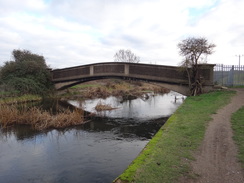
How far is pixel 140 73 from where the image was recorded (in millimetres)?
19953

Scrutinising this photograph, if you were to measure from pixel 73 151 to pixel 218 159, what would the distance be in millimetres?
5448

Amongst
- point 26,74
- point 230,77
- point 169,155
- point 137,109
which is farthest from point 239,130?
point 26,74

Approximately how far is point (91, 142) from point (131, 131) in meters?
2.60

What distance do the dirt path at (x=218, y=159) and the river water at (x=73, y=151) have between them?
2584 millimetres

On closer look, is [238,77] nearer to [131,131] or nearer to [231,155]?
[131,131]

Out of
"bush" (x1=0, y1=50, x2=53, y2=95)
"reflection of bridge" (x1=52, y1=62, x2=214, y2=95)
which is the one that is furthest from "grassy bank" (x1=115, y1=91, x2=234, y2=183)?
"bush" (x1=0, y1=50, x2=53, y2=95)

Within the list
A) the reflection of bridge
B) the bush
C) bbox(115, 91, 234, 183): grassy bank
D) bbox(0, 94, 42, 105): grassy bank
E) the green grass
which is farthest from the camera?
the bush

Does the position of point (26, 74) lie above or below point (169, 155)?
above

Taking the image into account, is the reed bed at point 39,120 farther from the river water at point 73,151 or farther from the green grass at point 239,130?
the green grass at point 239,130

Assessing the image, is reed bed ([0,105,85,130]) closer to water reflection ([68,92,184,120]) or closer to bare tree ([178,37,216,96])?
water reflection ([68,92,184,120])

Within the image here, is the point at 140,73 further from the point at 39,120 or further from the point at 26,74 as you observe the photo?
the point at 26,74

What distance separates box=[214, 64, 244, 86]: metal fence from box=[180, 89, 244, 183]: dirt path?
11471mm

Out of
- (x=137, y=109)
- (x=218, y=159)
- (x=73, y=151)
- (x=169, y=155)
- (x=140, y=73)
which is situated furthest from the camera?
(x=140, y=73)

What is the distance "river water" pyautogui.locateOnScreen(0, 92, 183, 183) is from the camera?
20.3 feet
